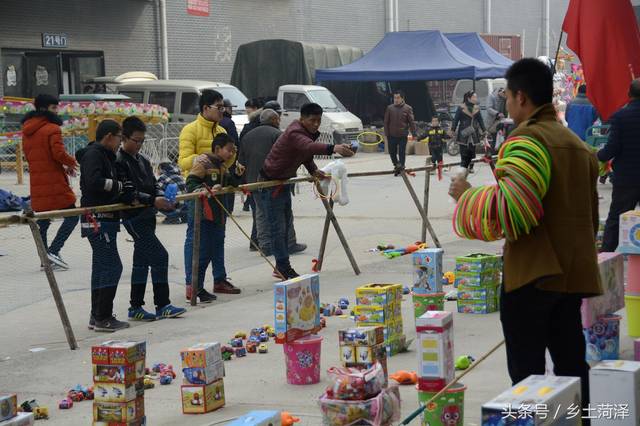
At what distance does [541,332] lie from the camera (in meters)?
5.05

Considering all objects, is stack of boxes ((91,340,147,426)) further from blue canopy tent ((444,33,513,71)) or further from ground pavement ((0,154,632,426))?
blue canopy tent ((444,33,513,71))

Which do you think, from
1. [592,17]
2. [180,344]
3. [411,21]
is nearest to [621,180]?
[592,17]

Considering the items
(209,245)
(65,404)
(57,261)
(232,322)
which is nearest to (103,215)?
(232,322)

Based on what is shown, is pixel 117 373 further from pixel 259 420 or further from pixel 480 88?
pixel 480 88

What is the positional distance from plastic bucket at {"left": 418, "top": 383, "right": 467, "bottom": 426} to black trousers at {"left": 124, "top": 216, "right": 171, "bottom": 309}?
4.72 m

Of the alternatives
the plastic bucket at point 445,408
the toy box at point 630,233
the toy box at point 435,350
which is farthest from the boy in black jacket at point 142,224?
the plastic bucket at point 445,408

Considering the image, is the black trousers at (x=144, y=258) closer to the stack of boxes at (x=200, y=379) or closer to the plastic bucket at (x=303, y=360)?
the plastic bucket at (x=303, y=360)

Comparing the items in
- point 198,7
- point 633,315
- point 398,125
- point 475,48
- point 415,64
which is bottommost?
point 633,315

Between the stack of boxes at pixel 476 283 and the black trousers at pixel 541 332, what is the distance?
14.6 feet

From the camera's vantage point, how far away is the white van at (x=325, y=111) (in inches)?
1221

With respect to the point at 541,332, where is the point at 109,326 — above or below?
below

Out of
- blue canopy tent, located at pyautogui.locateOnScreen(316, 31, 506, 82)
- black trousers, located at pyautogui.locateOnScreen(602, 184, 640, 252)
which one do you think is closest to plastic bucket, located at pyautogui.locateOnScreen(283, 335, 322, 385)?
black trousers, located at pyautogui.locateOnScreen(602, 184, 640, 252)

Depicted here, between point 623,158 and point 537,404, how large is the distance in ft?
22.8

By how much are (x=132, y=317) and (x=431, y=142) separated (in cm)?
1635
